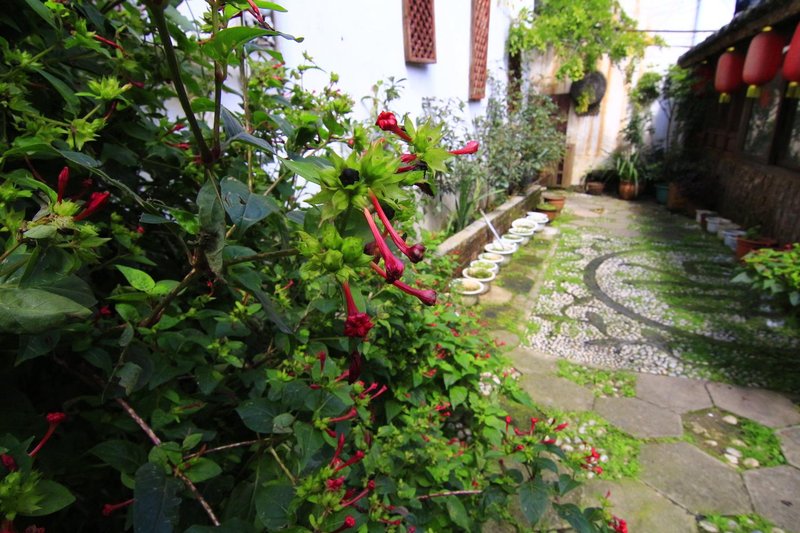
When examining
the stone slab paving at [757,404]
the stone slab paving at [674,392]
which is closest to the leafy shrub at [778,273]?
the stone slab paving at [757,404]

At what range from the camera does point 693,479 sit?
2.04 m

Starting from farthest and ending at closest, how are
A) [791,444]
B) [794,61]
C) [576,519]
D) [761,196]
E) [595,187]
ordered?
[595,187]
[761,196]
[794,61]
[791,444]
[576,519]

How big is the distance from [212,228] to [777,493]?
268 centimetres

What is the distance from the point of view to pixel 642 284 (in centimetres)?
444

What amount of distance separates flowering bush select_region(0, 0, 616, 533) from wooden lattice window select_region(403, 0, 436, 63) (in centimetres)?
256

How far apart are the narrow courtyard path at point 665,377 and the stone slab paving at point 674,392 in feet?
0.03

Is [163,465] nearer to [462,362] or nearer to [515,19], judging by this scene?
[462,362]

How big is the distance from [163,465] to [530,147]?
667cm

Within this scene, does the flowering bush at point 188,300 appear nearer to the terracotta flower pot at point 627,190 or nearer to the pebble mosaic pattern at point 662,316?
the pebble mosaic pattern at point 662,316

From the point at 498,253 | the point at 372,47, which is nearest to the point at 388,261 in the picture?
the point at 372,47

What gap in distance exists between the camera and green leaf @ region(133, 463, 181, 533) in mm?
604

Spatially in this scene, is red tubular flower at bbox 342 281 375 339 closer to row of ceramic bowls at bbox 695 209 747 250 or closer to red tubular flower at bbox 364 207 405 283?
red tubular flower at bbox 364 207 405 283

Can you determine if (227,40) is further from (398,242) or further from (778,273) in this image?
(778,273)

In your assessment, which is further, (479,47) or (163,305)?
(479,47)
